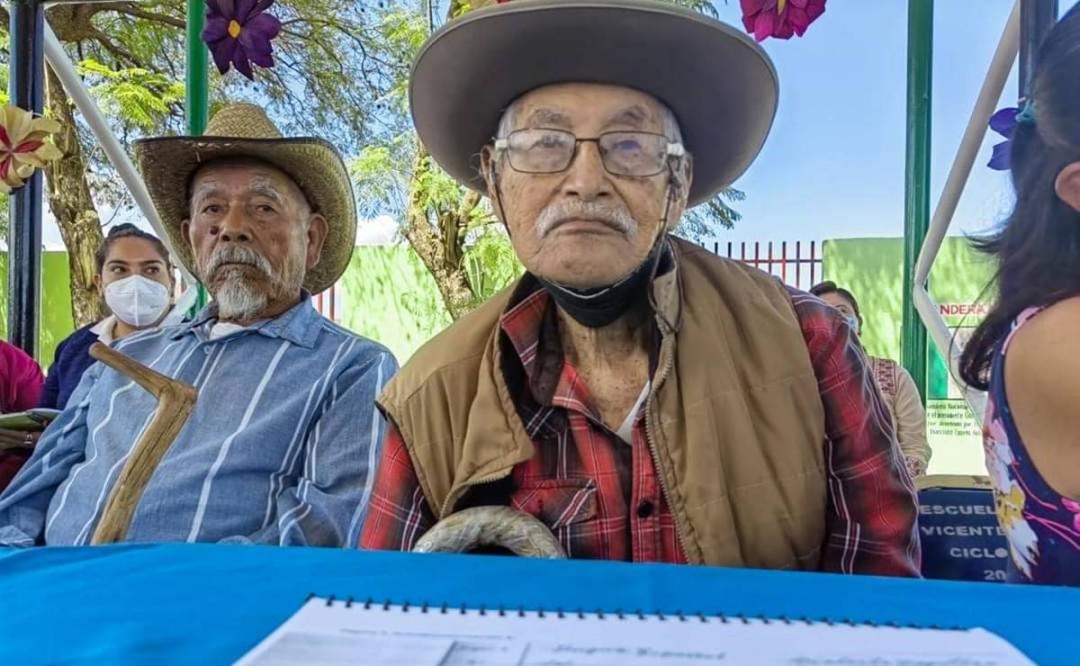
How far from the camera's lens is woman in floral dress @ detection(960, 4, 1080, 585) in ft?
3.35

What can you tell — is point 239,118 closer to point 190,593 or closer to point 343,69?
point 190,593

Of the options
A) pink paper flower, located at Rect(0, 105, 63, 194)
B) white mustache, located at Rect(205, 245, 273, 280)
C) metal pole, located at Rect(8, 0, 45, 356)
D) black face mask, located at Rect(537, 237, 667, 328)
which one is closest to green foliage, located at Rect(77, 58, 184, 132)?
metal pole, located at Rect(8, 0, 45, 356)

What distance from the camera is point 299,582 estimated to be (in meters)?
0.72

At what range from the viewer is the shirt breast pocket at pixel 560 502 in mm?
1228

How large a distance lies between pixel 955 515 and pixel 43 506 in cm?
169

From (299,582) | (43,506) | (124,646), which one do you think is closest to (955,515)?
(299,582)

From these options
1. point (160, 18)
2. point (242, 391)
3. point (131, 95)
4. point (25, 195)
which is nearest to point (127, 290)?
point (25, 195)

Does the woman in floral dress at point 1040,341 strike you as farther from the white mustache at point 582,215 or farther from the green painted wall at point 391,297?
the green painted wall at point 391,297

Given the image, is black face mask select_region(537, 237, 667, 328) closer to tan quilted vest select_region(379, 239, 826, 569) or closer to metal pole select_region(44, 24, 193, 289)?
tan quilted vest select_region(379, 239, 826, 569)

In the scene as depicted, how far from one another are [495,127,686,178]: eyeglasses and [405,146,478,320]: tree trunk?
776 cm

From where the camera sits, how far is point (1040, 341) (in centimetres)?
106

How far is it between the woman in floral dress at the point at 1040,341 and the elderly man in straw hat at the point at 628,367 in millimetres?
170

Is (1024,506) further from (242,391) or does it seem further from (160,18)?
(160,18)

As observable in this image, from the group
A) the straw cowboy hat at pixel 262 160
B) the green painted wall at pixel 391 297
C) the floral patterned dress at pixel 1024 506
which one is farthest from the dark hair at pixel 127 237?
the green painted wall at pixel 391 297
